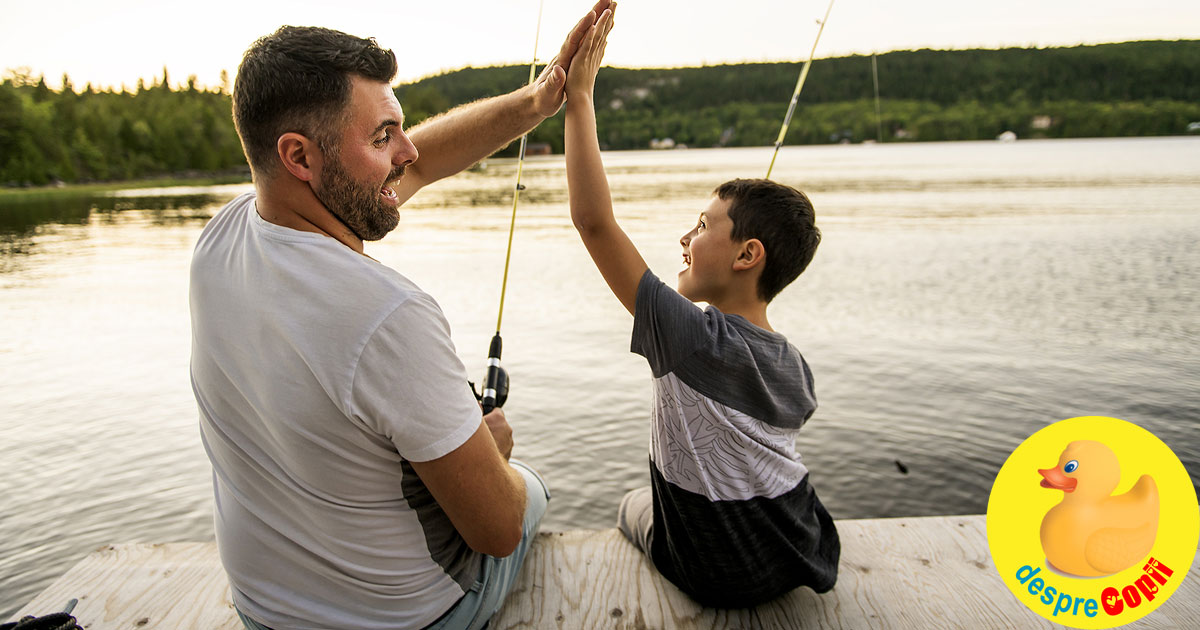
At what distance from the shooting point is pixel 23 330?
33.7 ft

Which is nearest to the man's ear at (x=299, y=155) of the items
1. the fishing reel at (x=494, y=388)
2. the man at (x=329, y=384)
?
the man at (x=329, y=384)

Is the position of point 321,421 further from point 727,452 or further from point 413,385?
point 727,452

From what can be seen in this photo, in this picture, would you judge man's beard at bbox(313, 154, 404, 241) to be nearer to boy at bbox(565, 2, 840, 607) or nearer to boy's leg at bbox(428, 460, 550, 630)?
boy at bbox(565, 2, 840, 607)

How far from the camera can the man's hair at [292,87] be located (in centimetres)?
163

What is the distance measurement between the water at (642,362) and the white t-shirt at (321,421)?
3345mm

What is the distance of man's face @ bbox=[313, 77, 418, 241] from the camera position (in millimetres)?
1705

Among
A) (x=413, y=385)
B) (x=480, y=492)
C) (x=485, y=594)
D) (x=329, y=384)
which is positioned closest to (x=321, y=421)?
(x=329, y=384)

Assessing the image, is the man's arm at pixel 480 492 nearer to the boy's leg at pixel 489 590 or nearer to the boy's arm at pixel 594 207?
the boy's leg at pixel 489 590

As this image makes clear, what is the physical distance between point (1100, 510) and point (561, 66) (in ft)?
6.76

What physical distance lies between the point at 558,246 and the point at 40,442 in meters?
12.0

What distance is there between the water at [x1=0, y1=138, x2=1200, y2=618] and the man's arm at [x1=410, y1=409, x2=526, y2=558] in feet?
10.9

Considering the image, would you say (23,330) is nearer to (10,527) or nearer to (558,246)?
(10,527)

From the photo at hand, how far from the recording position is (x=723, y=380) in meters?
2.18

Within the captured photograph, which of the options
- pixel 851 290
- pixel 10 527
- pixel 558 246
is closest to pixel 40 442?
pixel 10 527
